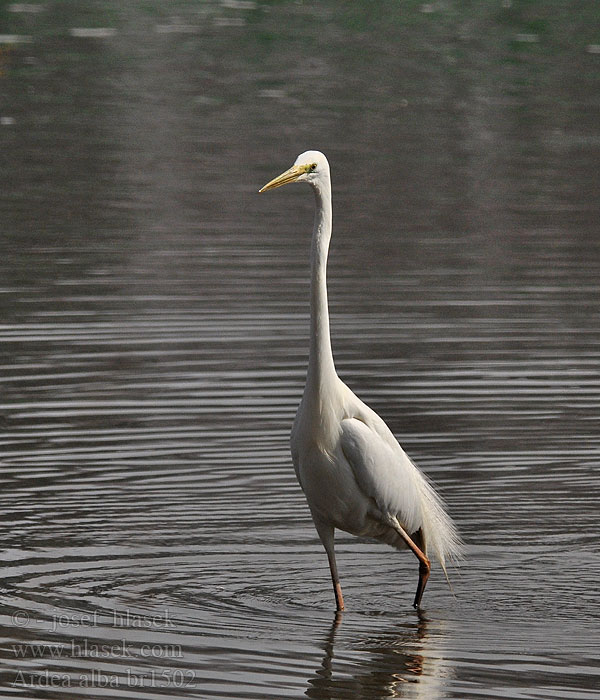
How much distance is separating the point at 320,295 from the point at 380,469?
0.96 m

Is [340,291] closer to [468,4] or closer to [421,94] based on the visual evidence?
[421,94]

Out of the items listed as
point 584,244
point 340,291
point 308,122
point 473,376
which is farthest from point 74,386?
point 308,122

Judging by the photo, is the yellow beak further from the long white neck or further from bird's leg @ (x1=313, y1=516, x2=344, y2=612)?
bird's leg @ (x1=313, y1=516, x2=344, y2=612)

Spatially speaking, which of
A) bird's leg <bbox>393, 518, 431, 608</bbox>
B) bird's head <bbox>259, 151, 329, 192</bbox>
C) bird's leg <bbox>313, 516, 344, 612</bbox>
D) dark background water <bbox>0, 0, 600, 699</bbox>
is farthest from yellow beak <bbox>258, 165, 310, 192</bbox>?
dark background water <bbox>0, 0, 600, 699</bbox>

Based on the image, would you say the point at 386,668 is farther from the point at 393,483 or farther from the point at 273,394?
the point at 273,394

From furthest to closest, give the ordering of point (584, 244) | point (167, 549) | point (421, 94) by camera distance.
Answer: point (421, 94) < point (584, 244) < point (167, 549)

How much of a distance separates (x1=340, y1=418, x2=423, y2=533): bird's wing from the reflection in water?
64 cm

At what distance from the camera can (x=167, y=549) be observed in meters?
9.19

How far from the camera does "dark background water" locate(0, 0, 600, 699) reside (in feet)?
25.3

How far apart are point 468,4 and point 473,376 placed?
41315mm

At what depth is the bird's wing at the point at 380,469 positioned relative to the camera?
26.6ft

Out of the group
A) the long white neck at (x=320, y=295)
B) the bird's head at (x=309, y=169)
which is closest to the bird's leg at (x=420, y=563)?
the long white neck at (x=320, y=295)

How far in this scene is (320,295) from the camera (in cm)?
786

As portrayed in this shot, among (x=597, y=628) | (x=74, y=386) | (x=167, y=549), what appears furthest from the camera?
(x=74, y=386)
